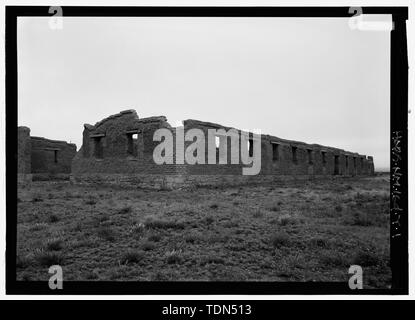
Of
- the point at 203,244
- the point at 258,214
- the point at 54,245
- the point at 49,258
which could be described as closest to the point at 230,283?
the point at 203,244

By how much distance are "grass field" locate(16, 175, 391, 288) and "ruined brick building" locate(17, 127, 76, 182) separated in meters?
12.4

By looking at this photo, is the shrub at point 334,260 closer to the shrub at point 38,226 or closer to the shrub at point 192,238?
the shrub at point 192,238

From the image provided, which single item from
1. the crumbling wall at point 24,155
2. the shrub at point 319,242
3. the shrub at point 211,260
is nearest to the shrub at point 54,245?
the shrub at point 211,260

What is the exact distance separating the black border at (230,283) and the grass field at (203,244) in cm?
65

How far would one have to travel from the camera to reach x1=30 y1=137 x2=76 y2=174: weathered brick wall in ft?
69.0

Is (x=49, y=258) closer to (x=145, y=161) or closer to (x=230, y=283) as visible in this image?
(x=230, y=283)

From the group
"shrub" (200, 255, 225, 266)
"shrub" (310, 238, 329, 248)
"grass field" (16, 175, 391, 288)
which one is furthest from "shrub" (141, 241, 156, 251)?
"shrub" (310, 238, 329, 248)

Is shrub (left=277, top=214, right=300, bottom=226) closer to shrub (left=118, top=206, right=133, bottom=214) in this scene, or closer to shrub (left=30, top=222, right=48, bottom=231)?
shrub (left=118, top=206, right=133, bottom=214)

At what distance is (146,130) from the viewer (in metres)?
14.2

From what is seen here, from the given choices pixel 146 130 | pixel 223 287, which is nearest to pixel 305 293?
pixel 223 287

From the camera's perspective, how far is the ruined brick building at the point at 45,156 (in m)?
18.5

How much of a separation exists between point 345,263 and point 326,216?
3.30 metres
